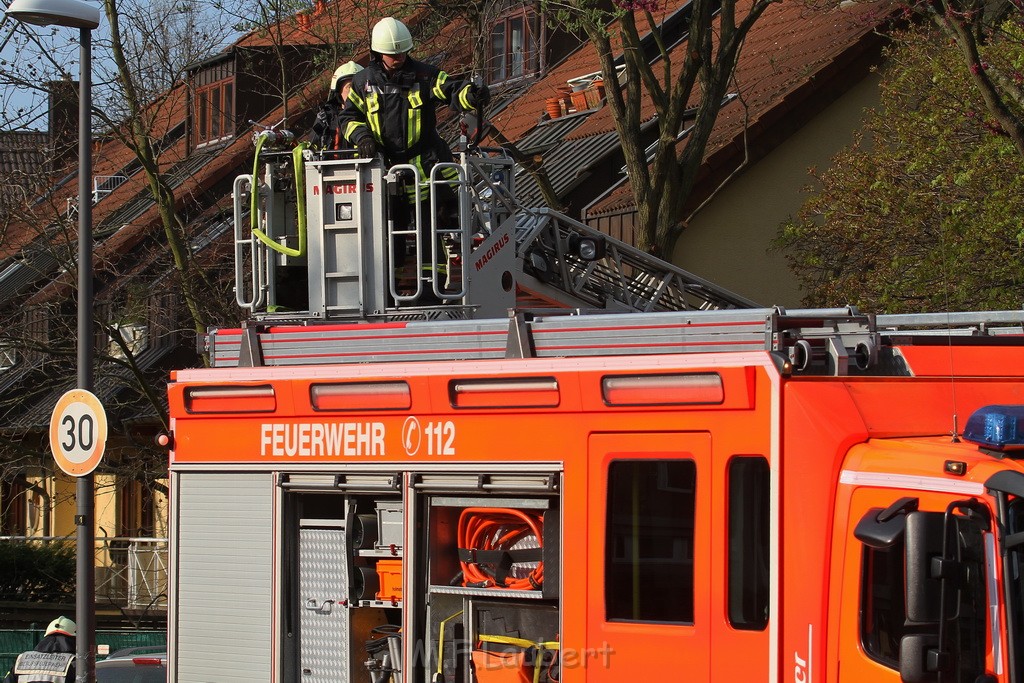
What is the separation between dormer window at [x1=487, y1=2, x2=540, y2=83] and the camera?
18484 mm

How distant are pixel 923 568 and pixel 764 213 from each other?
15.9 metres

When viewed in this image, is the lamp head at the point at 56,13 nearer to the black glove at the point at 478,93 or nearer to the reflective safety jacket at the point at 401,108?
the reflective safety jacket at the point at 401,108

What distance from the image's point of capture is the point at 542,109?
25578mm

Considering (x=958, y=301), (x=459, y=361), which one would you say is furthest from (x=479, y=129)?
(x=958, y=301)

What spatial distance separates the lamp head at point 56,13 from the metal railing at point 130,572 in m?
12.4

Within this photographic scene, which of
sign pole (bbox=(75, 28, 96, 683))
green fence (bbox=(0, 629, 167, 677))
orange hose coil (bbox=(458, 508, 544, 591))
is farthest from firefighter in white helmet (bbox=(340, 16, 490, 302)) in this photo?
green fence (bbox=(0, 629, 167, 677))

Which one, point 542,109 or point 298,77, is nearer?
point 298,77

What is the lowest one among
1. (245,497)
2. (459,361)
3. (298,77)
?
(245,497)

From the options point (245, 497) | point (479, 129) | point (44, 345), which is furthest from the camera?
point (44, 345)

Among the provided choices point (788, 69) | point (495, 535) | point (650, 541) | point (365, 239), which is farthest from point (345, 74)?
point (788, 69)

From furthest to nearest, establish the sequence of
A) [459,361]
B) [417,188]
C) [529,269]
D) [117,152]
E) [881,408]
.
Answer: [117,152]
[529,269]
[417,188]
[459,361]
[881,408]

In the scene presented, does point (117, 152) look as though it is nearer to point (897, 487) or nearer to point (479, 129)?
point (479, 129)

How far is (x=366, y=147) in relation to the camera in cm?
880

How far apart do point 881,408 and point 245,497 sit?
342cm
